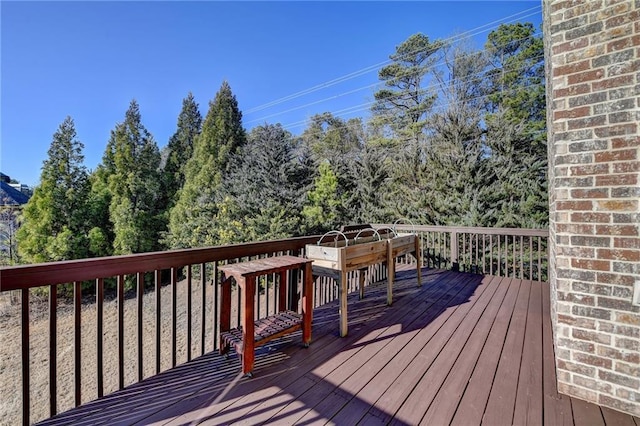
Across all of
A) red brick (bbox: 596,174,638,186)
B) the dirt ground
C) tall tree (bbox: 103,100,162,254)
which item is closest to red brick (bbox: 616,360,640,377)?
red brick (bbox: 596,174,638,186)

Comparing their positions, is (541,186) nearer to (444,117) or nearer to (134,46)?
(444,117)

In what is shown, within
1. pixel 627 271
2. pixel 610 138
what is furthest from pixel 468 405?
pixel 610 138

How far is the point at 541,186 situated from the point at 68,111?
1740 cm

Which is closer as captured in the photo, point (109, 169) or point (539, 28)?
point (539, 28)

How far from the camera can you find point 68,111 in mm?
12688

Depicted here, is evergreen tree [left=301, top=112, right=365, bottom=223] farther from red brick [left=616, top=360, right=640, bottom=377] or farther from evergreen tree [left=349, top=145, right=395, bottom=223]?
red brick [left=616, top=360, right=640, bottom=377]

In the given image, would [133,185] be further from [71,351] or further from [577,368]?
[577,368]

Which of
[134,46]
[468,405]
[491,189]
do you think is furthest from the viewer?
[134,46]

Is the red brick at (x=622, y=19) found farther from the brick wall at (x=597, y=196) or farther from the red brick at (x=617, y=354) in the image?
the red brick at (x=617, y=354)

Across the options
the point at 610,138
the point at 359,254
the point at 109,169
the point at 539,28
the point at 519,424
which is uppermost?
the point at 539,28

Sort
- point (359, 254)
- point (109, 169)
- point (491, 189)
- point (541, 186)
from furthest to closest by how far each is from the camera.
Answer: point (109, 169) < point (491, 189) < point (541, 186) < point (359, 254)

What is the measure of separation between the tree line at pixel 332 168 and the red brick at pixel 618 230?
476 centimetres

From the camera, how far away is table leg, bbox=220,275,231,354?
228 cm

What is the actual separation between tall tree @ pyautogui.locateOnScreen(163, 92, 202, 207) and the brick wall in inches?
611
